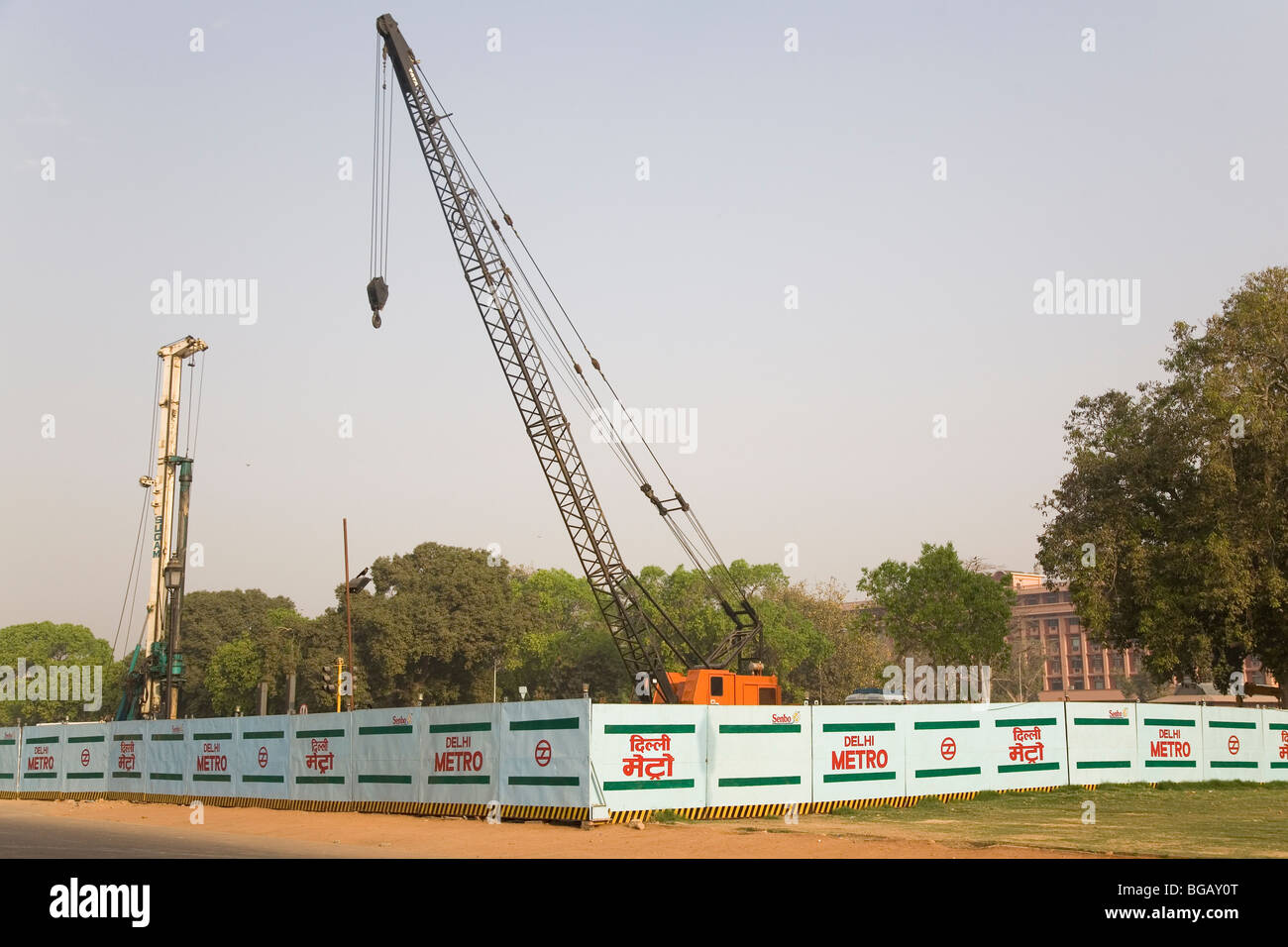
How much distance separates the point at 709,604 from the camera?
9225 centimetres

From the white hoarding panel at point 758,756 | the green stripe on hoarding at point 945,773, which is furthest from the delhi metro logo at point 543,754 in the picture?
the green stripe on hoarding at point 945,773

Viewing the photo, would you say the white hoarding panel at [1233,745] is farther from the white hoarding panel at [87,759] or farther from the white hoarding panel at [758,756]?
the white hoarding panel at [87,759]

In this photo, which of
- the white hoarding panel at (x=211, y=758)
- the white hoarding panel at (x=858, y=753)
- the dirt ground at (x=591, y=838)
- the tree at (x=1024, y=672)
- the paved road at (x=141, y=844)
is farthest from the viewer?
the tree at (x=1024, y=672)

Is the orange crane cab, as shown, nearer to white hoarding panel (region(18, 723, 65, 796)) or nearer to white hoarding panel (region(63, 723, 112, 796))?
white hoarding panel (region(63, 723, 112, 796))

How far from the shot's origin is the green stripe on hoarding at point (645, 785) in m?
19.2

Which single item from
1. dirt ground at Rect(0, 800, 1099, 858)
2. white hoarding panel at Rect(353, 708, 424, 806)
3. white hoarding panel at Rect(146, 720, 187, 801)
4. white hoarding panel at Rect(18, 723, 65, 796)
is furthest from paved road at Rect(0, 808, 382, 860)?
white hoarding panel at Rect(18, 723, 65, 796)

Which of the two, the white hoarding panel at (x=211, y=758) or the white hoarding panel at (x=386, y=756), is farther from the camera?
the white hoarding panel at (x=211, y=758)

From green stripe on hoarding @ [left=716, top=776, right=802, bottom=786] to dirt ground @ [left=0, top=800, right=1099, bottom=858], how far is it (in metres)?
0.71

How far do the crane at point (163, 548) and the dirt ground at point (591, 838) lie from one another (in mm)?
27273

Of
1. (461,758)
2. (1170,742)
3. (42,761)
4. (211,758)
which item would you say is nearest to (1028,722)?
(1170,742)

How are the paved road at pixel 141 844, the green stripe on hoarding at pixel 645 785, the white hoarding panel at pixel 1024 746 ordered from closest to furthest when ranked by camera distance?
the paved road at pixel 141 844 → the green stripe on hoarding at pixel 645 785 → the white hoarding panel at pixel 1024 746

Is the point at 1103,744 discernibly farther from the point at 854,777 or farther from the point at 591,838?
the point at 591,838

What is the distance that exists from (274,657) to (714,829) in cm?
6883
